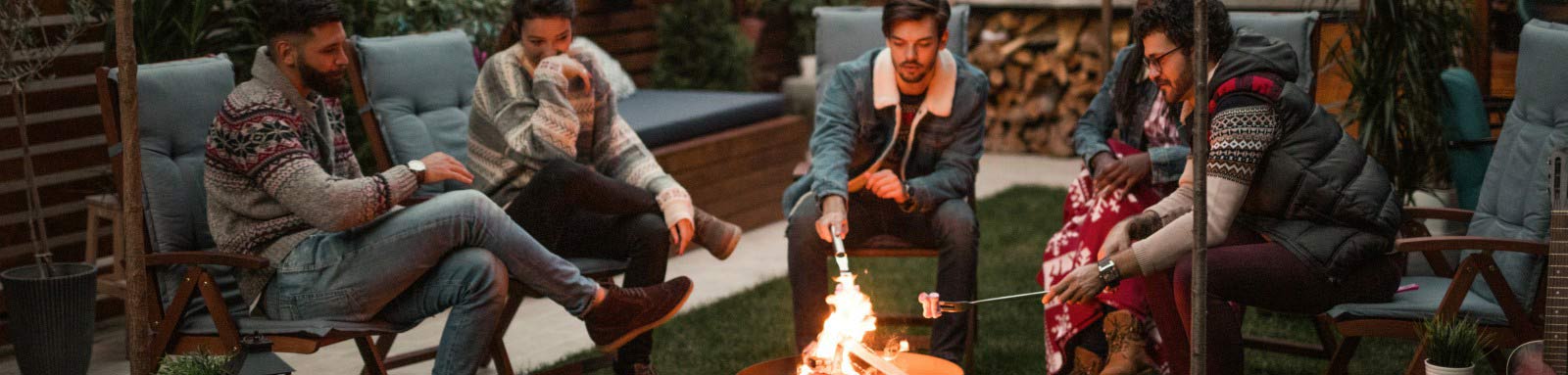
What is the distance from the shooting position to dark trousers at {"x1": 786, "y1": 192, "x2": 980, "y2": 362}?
3703 mm

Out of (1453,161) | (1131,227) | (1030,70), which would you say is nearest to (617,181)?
(1131,227)

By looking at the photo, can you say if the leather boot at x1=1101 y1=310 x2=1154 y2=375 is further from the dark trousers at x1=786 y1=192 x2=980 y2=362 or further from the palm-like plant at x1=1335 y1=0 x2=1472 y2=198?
the palm-like plant at x1=1335 y1=0 x2=1472 y2=198

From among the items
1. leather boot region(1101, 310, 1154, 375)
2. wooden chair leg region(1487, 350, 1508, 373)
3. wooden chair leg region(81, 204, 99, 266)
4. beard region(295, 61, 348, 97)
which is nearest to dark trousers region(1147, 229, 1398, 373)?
wooden chair leg region(1487, 350, 1508, 373)

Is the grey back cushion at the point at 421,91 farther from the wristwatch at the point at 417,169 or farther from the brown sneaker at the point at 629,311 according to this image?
the brown sneaker at the point at 629,311

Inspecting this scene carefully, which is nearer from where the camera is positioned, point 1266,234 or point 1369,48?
point 1266,234

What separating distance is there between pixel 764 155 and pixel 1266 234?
3071 millimetres

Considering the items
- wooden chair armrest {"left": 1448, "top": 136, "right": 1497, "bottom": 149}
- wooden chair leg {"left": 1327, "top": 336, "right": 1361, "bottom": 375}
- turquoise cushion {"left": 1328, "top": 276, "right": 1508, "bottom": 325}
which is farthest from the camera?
wooden chair armrest {"left": 1448, "top": 136, "right": 1497, "bottom": 149}

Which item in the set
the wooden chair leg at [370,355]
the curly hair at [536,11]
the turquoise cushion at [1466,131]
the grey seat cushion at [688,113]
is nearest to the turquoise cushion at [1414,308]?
the turquoise cushion at [1466,131]

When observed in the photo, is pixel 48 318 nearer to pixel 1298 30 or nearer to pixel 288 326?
pixel 288 326

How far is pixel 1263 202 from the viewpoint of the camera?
3166 mm

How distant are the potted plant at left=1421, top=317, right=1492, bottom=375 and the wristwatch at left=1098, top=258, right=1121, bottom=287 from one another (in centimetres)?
60

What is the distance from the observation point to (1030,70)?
766 cm

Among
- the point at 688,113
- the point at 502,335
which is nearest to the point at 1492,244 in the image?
the point at 502,335

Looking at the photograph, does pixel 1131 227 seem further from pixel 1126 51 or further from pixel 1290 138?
pixel 1126 51
